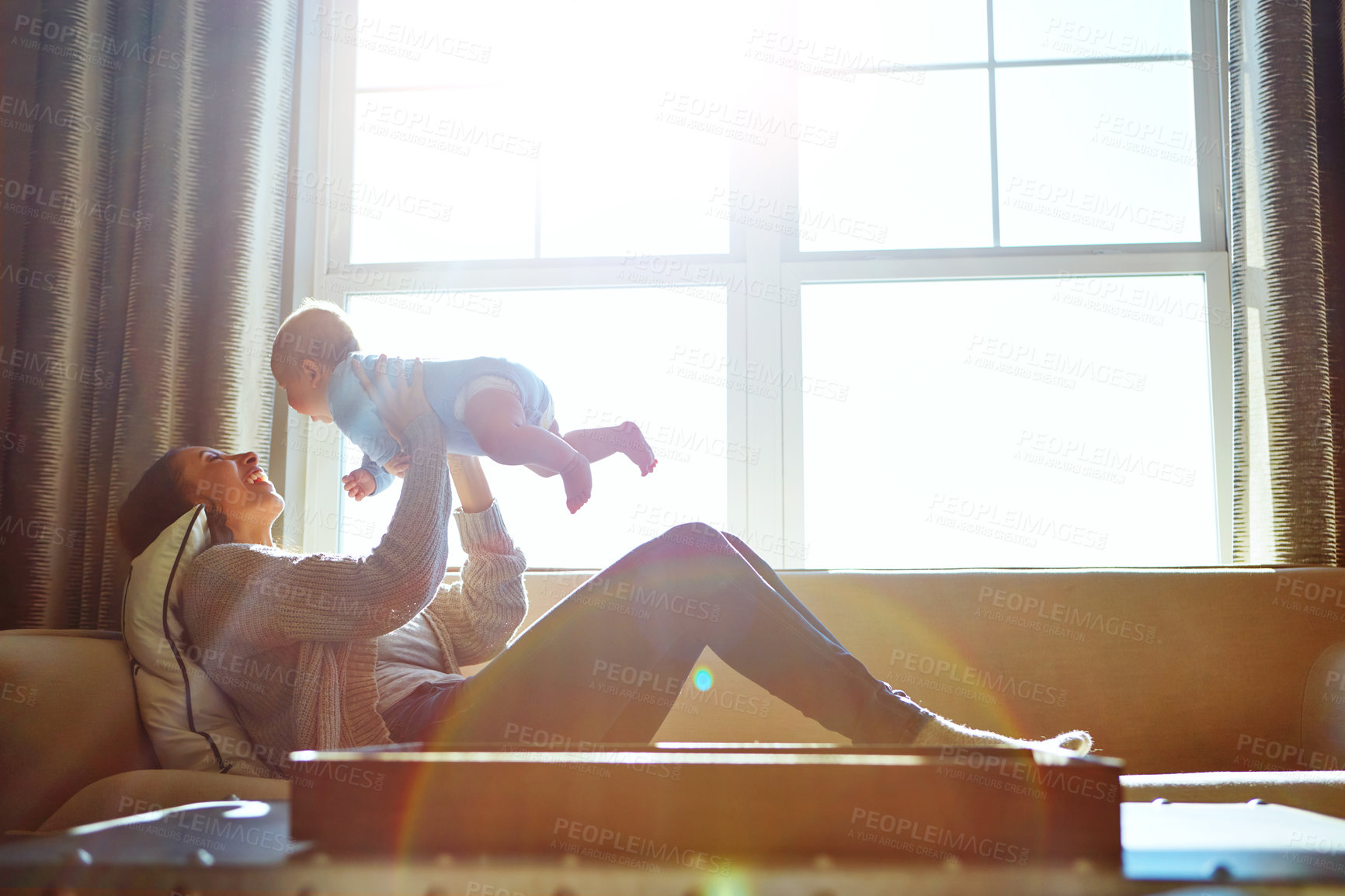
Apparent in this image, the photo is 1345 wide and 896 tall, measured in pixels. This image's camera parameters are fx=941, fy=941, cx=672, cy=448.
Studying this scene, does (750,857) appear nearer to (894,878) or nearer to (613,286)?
(894,878)

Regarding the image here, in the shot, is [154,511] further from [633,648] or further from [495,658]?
[633,648]

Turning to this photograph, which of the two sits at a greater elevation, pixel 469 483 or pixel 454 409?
pixel 454 409

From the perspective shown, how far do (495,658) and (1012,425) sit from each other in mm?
1363

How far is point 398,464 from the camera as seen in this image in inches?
59.7

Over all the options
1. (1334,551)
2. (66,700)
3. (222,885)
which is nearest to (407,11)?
(66,700)

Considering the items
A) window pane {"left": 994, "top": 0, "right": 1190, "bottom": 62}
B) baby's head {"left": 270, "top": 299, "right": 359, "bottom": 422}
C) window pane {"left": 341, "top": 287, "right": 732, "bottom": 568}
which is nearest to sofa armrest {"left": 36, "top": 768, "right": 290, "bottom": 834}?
baby's head {"left": 270, "top": 299, "right": 359, "bottom": 422}

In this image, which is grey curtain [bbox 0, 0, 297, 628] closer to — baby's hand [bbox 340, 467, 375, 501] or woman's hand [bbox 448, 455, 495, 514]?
baby's hand [bbox 340, 467, 375, 501]

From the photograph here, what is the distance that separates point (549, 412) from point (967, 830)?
1.00 meters

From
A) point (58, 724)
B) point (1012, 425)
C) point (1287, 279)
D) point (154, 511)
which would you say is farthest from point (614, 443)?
point (1287, 279)

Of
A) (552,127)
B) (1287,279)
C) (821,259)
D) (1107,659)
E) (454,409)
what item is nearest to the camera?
(454,409)

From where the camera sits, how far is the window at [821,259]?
213 centimetres

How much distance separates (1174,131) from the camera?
2.20 m

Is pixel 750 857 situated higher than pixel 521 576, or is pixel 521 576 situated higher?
pixel 521 576

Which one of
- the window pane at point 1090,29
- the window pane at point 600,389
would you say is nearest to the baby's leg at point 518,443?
the window pane at point 600,389
